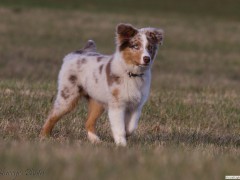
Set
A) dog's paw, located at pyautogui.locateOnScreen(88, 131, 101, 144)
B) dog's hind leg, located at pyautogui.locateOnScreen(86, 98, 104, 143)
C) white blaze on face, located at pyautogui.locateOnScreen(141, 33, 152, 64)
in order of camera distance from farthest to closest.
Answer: dog's hind leg, located at pyautogui.locateOnScreen(86, 98, 104, 143) < dog's paw, located at pyautogui.locateOnScreen(88, 131, 101, 144) < white blaze on face, located at pyautogui.locateOnScreen(141, 33, 152, 64)

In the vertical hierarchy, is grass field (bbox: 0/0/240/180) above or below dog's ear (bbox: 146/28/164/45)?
below

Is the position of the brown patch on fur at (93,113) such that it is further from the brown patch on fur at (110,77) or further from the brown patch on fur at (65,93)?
the brown patch on fur at (110,77)

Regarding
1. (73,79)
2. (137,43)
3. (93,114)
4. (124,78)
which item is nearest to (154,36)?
(137,43)

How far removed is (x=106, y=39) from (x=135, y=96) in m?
24.6

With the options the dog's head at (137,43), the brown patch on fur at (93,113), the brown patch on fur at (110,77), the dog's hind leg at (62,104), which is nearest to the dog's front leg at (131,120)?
the brown patch on fur at (110,77)

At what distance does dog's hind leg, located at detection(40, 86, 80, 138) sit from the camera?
1036 cm

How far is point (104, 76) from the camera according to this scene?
9.73m

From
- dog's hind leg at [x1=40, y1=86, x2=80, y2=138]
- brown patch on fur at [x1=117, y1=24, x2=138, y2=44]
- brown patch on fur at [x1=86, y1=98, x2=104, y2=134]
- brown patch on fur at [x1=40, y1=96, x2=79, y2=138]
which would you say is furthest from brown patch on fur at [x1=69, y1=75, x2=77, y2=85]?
brown patch on fur at [x1=117, y1=24, x2=138, y2=44]

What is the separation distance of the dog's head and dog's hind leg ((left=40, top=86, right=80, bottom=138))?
126 centimetres

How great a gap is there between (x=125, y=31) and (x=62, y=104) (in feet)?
5.57

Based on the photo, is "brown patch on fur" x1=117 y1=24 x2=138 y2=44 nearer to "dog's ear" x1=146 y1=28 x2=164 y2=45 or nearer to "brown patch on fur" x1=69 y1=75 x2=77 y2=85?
"dog's ear" x1=146 y1=28 x2=164 y2=45

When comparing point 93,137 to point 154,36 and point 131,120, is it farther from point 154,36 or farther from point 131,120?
point 154,36

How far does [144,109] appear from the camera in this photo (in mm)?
13273

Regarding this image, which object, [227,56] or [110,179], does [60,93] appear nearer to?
Answer: [110,179]
